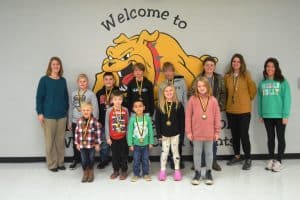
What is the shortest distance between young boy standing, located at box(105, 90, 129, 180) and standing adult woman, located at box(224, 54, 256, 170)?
142 cm

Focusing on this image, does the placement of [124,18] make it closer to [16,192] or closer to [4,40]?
[4,40]

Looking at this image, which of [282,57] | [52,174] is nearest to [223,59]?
[282,57]

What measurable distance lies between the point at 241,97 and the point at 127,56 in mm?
1621

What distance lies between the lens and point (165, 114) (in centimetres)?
407

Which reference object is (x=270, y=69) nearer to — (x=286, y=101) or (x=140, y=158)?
(x=286, y=101)

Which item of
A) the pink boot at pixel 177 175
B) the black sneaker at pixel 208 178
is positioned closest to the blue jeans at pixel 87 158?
the pink boot at pixel 177 175

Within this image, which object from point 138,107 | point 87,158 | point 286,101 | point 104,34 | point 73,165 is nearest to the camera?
point 138,107

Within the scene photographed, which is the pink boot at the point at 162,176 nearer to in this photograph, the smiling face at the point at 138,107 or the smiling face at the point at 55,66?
the smiling face at the point at 138,107

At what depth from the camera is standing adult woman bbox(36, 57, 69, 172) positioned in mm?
4469

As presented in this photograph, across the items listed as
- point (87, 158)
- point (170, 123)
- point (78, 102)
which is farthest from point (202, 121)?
point (78, 102)

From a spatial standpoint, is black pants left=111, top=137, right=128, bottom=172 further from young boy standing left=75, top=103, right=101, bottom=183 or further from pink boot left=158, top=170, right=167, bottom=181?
pink boot left=158, top=170, right=167, bottom=181

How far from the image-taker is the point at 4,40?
475cm

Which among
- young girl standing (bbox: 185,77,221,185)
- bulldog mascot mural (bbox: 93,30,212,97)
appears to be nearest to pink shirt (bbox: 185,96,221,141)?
young girl standing (bbox: 185,77,221,185)

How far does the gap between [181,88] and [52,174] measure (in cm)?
198
